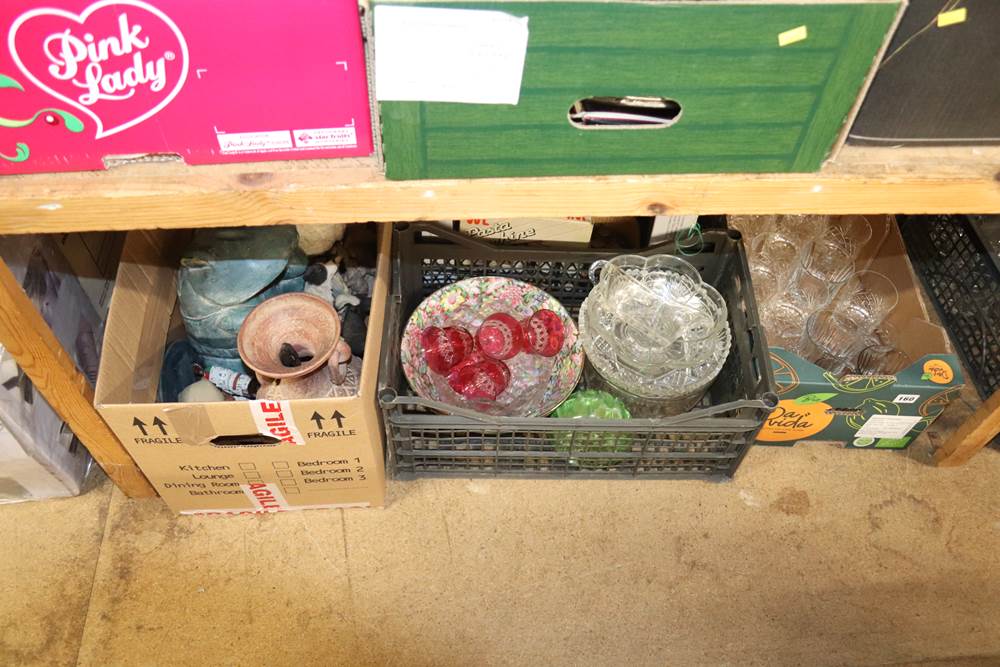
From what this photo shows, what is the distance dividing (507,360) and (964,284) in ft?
3.13

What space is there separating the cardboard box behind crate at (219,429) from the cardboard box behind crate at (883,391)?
27.5 inches

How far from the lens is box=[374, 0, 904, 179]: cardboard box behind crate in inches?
31.8

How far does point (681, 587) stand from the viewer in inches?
54.9

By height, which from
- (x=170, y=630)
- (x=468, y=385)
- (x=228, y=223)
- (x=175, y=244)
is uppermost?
(x=228, y=223)

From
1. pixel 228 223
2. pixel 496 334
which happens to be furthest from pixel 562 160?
pixel 496 334

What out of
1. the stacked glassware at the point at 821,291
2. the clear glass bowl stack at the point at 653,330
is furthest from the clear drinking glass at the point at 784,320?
the clear glass bowl stack at the point at 653,330

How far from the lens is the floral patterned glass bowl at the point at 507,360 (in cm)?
143

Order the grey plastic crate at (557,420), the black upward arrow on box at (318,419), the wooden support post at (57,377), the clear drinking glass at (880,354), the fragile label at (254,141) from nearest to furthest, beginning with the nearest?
the fragile label at (254,141) < the wooden support post at (57,377) < the black upward arrow on box at (318,419) < the grey plastic crate at (557,420) < the clear drinking glass at (880,354)

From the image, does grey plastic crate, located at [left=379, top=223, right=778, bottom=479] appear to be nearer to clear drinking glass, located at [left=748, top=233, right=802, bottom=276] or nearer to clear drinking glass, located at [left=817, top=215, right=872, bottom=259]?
clear drinking glass, located at [left=748, top=233, right=802, bottom=276]

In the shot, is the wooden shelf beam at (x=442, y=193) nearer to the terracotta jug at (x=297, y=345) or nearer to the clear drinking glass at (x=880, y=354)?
the terracotta jug at (x=297, y=345)

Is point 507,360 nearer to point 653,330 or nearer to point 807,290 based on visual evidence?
point 653,330

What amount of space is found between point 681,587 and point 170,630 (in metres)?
0.86

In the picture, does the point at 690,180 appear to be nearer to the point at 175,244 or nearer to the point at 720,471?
the point at 720,471

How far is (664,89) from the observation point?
2.88 feet
